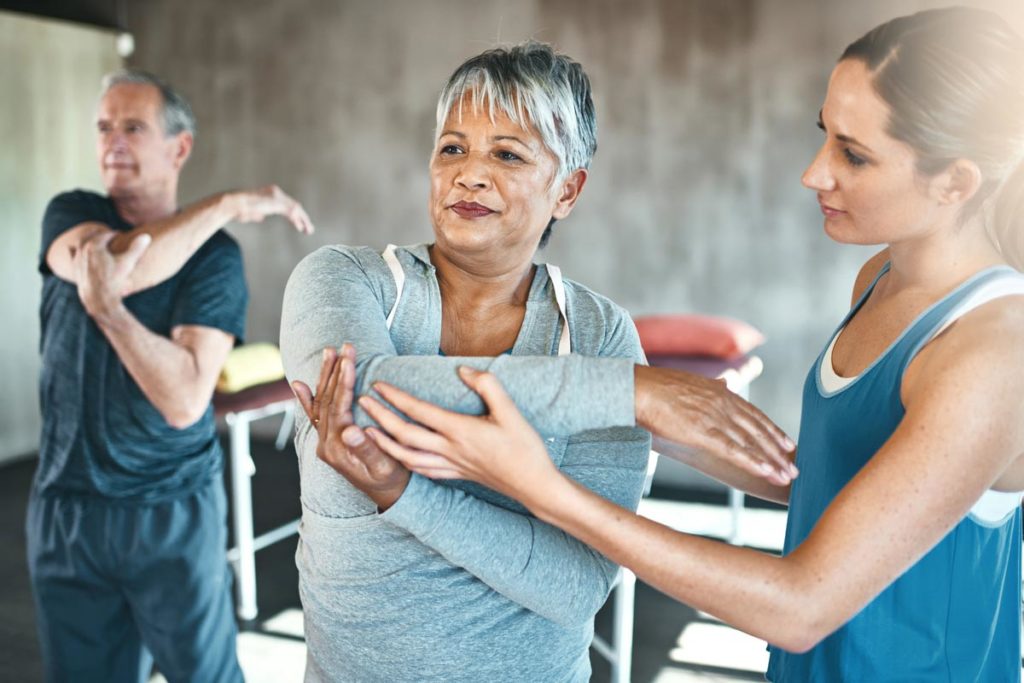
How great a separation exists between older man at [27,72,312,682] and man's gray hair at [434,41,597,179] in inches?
36.1

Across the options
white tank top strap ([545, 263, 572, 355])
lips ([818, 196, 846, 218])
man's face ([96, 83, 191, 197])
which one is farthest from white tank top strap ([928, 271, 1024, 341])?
man's face ([96, 83, 191, 197])

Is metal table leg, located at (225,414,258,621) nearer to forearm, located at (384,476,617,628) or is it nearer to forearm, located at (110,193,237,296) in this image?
forearm, located at (110,193,237,296)

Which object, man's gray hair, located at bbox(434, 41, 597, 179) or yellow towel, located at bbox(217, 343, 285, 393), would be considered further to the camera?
yellow towel, located at bbox(217, 343, 285, 393)

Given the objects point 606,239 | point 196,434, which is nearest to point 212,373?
point 196,434

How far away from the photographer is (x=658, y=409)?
3.11 ft

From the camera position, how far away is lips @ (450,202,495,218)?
1.19 metres

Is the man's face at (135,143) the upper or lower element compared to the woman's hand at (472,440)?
upper

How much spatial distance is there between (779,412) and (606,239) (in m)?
1.13

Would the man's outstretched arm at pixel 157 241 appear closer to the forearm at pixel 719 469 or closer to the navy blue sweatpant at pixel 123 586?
the navy blue sweatpant at pixel 123 586

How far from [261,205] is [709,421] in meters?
1.40

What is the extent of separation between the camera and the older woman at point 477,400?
3.15 ft

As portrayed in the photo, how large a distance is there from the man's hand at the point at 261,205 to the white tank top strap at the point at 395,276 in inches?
34.4

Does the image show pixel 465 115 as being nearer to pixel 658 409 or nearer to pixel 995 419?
pixel 658 409

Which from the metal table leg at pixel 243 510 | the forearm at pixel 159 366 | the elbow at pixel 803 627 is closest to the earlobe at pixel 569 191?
the elbow at pixel 803 627
